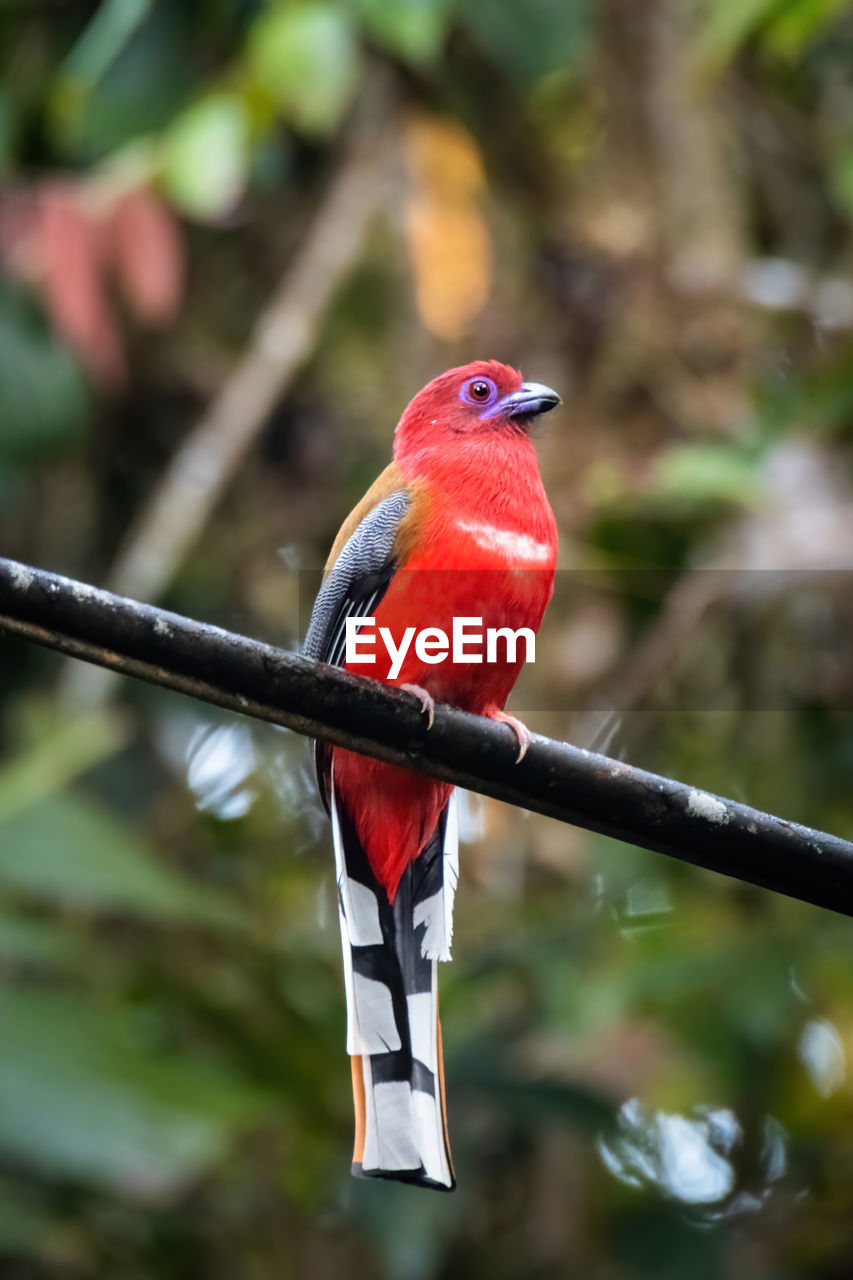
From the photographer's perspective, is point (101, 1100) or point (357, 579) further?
point (101, 1100)

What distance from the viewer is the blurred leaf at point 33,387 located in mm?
4949

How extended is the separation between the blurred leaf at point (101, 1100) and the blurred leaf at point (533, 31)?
3366 millimetres

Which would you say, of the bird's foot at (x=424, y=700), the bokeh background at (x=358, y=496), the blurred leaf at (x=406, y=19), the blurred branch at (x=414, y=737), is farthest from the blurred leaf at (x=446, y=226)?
the blurred branch at (x=414, y=737)

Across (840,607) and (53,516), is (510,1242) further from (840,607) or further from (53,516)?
(53,516)

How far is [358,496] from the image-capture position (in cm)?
550

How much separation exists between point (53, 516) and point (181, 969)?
2.04 metres

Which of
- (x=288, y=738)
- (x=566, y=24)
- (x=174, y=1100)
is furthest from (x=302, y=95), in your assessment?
(x=174, y=1100)

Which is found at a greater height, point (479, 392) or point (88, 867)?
point (479, 392)

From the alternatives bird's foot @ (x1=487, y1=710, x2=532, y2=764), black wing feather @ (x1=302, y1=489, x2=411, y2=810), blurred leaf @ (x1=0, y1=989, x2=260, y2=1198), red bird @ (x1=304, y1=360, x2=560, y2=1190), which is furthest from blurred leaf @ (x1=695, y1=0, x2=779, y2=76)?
blurred leaf @ (x1=0, y1=989, x2=260, y2=1198)

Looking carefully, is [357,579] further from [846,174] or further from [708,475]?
[846,174]

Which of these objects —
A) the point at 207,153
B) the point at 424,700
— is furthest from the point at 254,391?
the point at 424,700

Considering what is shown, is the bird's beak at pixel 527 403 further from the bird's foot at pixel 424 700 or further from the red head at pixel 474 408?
the bird's foot at pixel 424 700

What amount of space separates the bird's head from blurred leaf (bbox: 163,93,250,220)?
230 centimetres

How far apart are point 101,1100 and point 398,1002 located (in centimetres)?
195
